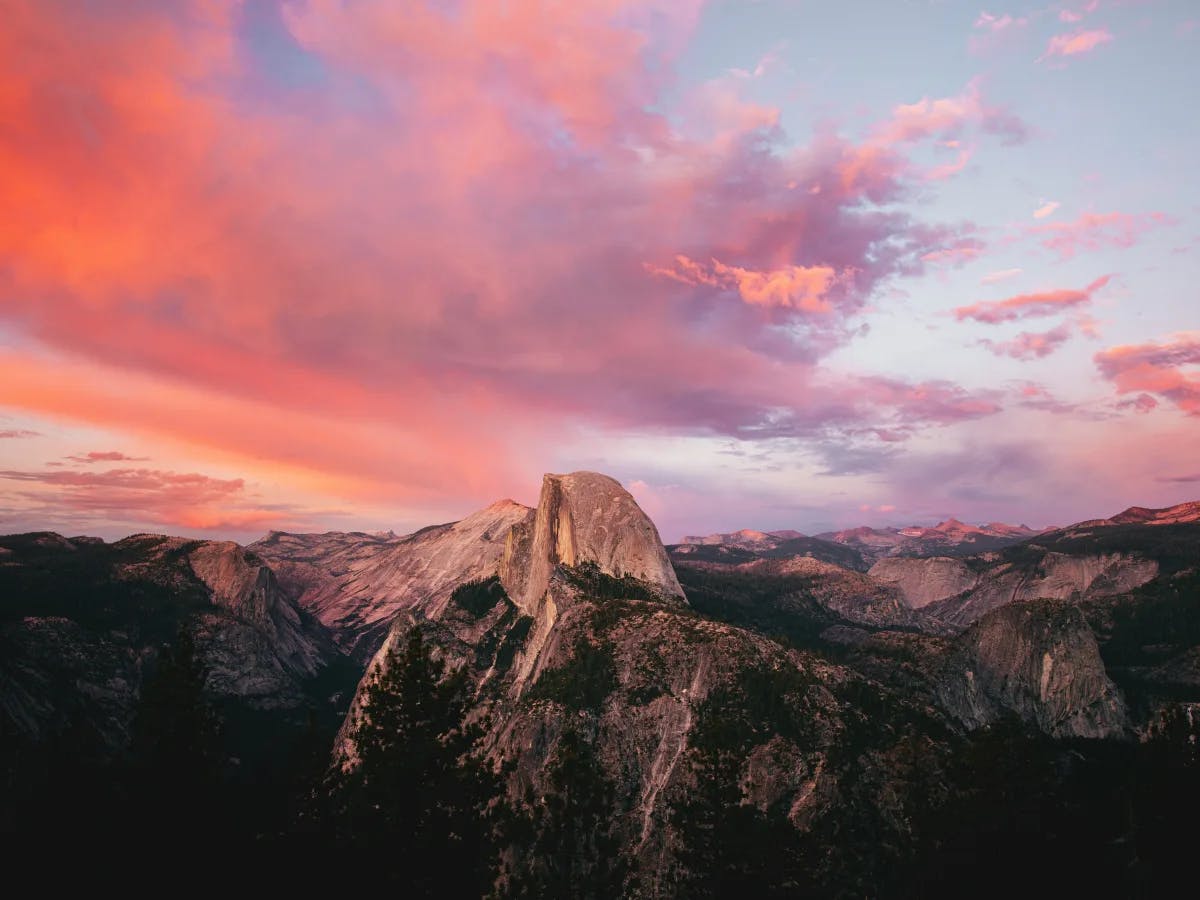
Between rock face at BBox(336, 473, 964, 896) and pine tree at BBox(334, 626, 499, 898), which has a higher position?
pine tree at BBox(334, 626, 499, 898)

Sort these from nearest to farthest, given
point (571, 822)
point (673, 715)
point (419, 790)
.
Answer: point (419, 790)
point (571, 822)
point (673, 715)

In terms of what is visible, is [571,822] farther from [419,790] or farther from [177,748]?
[177,748]

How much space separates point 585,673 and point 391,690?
365 ft

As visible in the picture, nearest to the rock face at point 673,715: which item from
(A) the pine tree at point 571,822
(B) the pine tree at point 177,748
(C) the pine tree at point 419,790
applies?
(A) the pine tree at point 571,822

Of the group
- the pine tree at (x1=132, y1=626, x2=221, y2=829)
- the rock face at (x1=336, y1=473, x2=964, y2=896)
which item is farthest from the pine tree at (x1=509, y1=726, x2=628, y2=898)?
the rock face at (x1=336, y1=473, x2=964, y2=896)

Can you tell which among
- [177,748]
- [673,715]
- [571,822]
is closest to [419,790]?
[571,822]

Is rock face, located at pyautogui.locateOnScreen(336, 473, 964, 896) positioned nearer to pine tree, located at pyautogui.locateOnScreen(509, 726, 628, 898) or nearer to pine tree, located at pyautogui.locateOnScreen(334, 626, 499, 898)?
pine tree, located at pyautogui.locateOnScreen(509, 726, 628, 898)

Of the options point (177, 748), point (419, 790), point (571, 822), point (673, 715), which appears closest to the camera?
point (419, 790)

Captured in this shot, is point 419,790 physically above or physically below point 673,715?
above

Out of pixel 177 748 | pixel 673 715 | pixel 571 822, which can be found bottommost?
pixel 673 715

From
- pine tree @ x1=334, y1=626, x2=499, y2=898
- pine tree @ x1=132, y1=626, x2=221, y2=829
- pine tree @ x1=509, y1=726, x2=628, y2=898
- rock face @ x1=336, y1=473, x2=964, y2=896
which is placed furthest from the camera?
rock face @ x1=336, y1=473, x2=964, y2=896

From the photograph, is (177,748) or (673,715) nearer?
(177,748)

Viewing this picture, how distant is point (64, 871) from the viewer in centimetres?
2966

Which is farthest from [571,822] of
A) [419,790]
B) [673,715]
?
[673,715]
